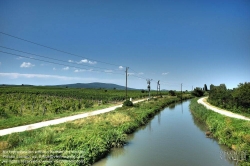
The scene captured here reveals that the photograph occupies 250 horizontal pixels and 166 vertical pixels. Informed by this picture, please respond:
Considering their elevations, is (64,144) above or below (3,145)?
below

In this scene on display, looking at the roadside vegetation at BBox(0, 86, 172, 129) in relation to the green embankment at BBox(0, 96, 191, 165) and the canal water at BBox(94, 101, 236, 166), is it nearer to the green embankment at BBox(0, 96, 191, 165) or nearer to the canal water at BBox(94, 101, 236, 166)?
the green embankment at BBox(0, 96, 191, 165)

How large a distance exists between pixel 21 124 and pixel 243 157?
19116 mm

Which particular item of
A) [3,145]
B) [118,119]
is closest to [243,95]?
[118,119]

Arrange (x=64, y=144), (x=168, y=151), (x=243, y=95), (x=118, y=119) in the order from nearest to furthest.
→ (x=64, y=144)
(x=168, y=151)
(x=118, y=119)
(x=243, y=95)

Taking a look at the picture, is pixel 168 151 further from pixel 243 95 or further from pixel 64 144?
pixel 243 95

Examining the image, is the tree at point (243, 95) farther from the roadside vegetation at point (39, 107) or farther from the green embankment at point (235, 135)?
the roadside vegetation at point (39, 107)

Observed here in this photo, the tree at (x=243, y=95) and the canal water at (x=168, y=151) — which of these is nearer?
the canal water at (x=168, y=151)

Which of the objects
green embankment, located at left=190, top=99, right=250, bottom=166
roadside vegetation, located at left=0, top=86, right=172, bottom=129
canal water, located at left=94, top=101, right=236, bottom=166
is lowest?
canal water, located at left=94, top=101, right=236, bottom=166

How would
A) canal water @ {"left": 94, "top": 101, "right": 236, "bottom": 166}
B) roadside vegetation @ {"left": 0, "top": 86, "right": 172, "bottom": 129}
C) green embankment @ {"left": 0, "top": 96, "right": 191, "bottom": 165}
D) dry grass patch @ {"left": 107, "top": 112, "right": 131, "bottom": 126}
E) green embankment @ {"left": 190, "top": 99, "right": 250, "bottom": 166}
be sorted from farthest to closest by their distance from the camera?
roadside vegetation @ {"left": 0, "top": 86, "right": 172, "bottom": 129}
dry grass patch @ {"left": 107, "top": 112, "right": 131, "bottom": 126}
green embankment @ {"left": 190, "top": 99, "right": 250, "bottom": 166}
canal water @ {"left": 94, "top": 101, "right": 236, "bottom": 166}
green embankment @ {"left": 0, "top": 96, "right": 191, "bottom": 165}

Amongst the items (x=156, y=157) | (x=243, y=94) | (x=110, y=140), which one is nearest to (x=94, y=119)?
(x=110, y=140)

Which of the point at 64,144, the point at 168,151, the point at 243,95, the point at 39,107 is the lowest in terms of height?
the point at 168,151

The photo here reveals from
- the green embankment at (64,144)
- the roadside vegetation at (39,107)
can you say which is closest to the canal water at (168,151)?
the green embankment at (64,144)

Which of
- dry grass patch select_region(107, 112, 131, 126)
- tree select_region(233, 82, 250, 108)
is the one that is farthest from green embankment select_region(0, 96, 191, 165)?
tree select_region(233, 82, 250, 108)

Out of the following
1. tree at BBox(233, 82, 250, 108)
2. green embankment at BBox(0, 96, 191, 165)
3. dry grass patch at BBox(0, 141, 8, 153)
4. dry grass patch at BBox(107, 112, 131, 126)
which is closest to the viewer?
green embankment at BBox(0, 96, 191, 165)
